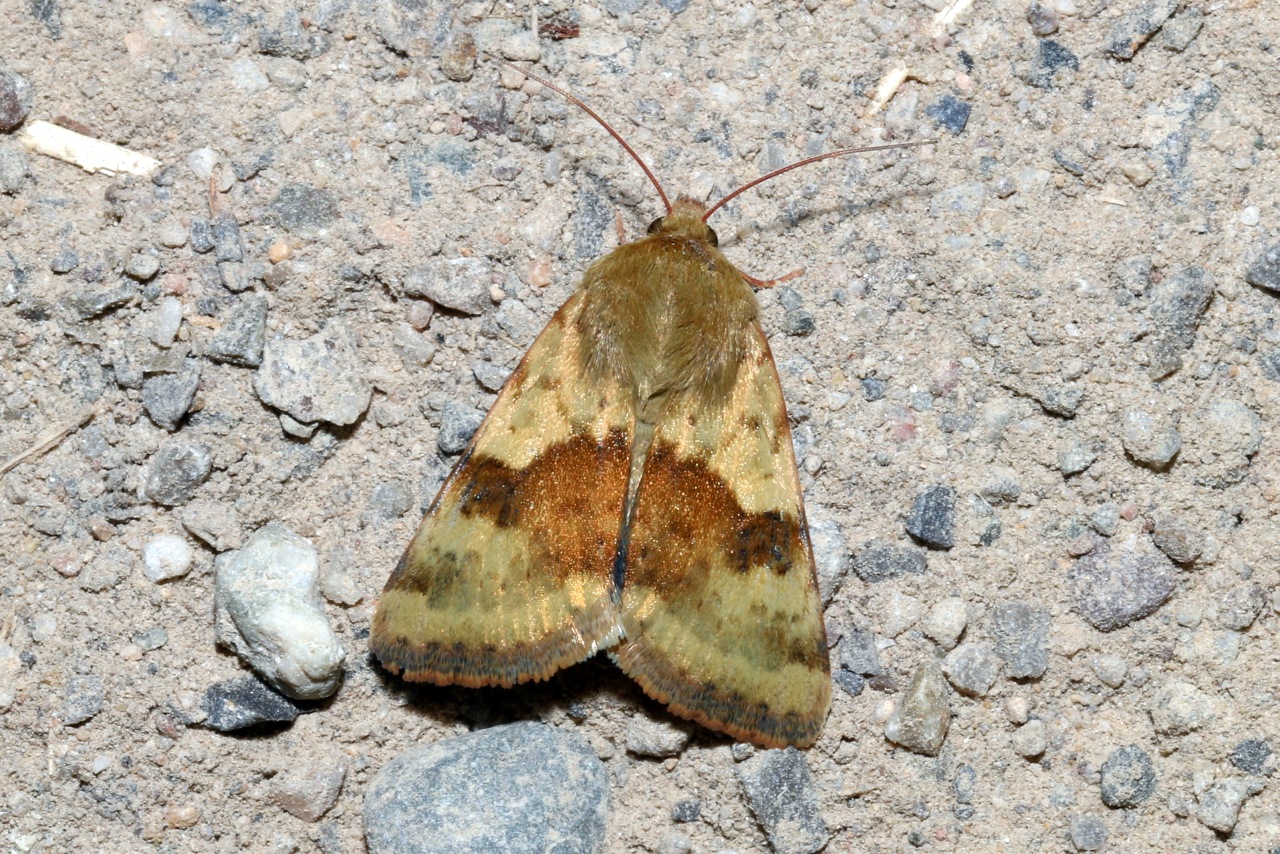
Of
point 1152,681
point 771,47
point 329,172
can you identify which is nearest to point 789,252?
point 771,47

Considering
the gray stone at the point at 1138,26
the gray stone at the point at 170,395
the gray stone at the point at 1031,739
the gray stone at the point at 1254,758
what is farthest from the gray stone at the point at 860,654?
the gray stone at the point at 170,395

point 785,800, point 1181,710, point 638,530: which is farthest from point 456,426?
point 1181,710

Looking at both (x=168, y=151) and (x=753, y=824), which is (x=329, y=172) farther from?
(x=753, y=824)

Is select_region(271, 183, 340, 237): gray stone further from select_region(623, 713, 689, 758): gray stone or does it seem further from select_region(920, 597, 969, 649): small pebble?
select_region(920, 597, 969, 649): small pebble

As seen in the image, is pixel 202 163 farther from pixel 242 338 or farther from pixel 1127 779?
pixel 1127 779

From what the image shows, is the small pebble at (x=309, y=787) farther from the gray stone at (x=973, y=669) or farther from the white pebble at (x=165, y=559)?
the gray stone at (x=973, y=669)

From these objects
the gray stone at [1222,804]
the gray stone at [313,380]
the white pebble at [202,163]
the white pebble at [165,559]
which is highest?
the white pebble at [202,163]

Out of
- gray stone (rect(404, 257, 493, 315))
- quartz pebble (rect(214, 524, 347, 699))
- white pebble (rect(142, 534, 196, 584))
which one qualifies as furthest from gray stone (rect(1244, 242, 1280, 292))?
white pebble (rect(142, 534, 196, 584))
